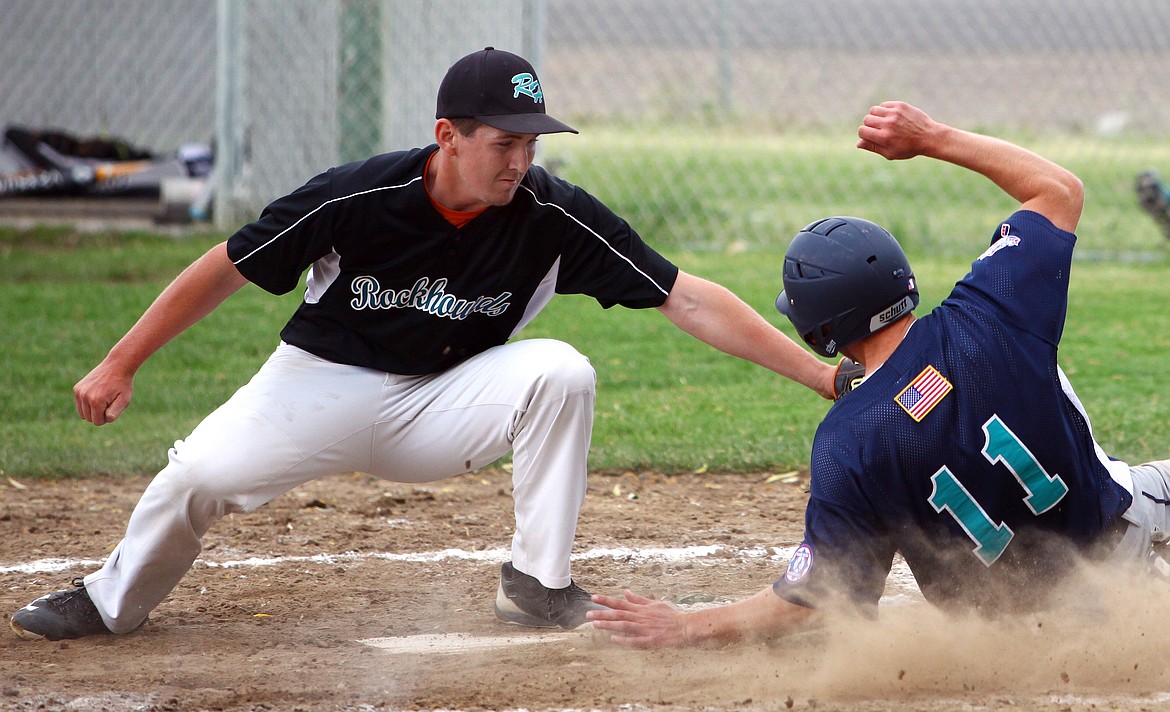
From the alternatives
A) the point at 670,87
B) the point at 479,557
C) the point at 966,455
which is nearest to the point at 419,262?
the point at 479,557

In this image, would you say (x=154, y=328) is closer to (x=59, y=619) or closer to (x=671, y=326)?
(x=59, y=619)

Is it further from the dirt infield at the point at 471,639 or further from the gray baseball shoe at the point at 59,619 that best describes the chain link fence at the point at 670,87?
the gray baseball shoe at the point at 59,619

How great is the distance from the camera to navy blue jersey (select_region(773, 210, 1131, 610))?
302 cm

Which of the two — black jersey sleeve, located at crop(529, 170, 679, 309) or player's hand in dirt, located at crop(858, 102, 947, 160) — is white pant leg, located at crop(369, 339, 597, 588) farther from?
player's hand in dirt, located at crop(858, 102, 947, 160)

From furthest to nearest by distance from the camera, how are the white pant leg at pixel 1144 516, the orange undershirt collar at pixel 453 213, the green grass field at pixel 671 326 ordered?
the green grass field at pixel 671 326
the orange undershirt collar at pixel 453 213
the white pant leg at pixel 1144 516

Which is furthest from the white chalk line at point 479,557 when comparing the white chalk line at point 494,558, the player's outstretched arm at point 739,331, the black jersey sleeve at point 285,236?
the black jersey sleeve at point 285,236

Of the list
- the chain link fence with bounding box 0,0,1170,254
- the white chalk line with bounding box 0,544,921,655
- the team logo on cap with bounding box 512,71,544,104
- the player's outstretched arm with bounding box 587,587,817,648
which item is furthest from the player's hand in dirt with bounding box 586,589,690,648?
the chain link fence with bounding box 0,0,1170,254

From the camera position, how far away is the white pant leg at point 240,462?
357cm

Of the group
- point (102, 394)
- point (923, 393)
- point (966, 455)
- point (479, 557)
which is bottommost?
point (479, 557)

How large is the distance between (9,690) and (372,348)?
1.35m

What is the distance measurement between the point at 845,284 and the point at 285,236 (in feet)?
5.25

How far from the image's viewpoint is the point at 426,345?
3936mm

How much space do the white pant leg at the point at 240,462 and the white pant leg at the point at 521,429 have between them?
0.12 m

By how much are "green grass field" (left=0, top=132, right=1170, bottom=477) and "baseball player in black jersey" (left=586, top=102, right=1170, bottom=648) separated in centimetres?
242
